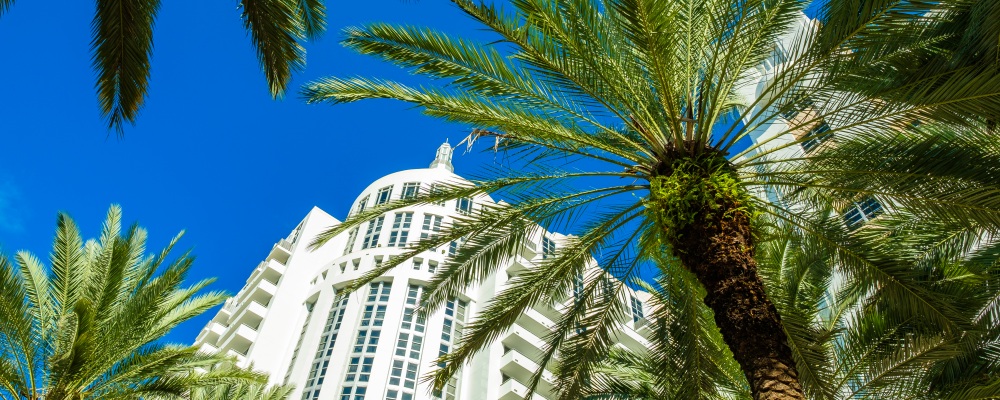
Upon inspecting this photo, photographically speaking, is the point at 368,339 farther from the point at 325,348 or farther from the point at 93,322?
the point at 93,322

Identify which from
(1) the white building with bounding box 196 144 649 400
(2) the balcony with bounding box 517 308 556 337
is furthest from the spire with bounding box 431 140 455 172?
(2) the balcony with bounding box 517 308 556 337

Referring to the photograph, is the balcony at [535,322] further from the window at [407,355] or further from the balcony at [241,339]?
the balcony at [241,339]

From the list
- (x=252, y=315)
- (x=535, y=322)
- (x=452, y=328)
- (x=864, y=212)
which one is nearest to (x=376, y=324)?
(x=452, y=328)

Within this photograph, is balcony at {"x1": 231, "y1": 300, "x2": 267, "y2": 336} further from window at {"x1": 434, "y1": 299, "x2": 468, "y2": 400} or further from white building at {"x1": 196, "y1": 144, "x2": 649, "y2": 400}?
window at {"x1": 434, "y1": 299, "x2": 468, "y2": 400}

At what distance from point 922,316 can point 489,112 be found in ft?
17.3

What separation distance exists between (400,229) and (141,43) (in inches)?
1450

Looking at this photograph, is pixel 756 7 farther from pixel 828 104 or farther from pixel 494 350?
pixel 494 350

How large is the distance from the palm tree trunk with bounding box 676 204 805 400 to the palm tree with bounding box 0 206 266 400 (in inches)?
317

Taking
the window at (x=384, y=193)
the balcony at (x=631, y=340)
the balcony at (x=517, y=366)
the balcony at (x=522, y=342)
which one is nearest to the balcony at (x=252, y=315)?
the window at (x=384, y=193)

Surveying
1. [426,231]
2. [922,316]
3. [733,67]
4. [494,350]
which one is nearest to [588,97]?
[733,67]

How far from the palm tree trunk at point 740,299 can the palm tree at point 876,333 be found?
3.96 feet

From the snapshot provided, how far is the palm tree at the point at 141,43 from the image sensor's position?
25.5ft

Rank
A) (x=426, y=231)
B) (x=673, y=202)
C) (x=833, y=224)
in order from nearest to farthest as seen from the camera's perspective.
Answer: (x=673, y=202)
(x=833, y=224)
(x=426, y=231)

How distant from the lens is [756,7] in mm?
8250
